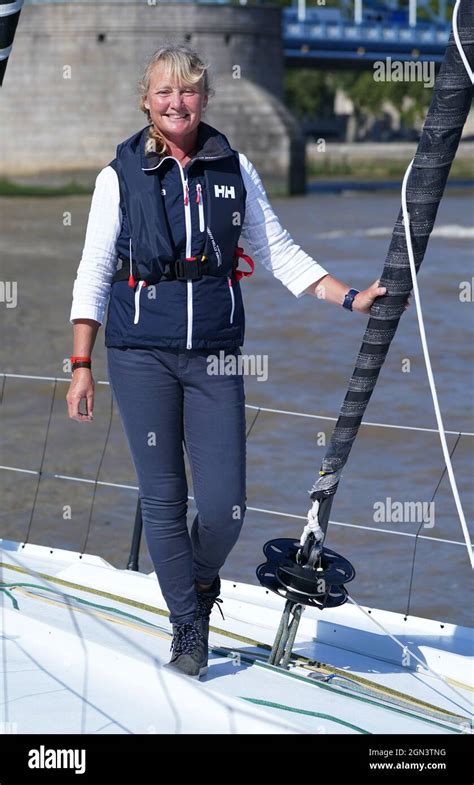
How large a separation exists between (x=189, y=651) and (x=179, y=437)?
0.53 metres

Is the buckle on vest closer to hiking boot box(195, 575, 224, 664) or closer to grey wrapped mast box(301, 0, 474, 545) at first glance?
grey wrapped mast box(301, 0, 474, 545)

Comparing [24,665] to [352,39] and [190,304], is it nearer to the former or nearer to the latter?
[190,304]

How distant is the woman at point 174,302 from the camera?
291 centimetres

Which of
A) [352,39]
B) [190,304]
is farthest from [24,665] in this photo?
[352,39]

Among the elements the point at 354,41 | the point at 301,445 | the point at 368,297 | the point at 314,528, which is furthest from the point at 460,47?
the point at 354,41

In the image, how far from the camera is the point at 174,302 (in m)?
2.92

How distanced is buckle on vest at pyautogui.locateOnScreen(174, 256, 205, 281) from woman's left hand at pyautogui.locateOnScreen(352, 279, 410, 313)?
43 cm

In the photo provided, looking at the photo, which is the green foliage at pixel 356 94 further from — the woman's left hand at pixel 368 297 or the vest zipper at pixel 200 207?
the vest zipper at pixel 200 207

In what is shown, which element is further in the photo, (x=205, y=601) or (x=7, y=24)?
(x=205, y=601)

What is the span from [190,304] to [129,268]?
173 mm

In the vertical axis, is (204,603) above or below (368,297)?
below

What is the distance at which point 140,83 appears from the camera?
9.84 ft

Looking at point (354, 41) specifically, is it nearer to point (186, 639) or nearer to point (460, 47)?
point (460, 47)

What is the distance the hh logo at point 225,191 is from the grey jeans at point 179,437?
0.37 metres
